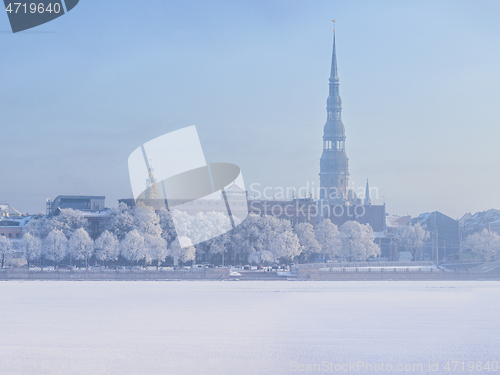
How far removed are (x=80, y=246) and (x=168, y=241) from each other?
10.5 metres

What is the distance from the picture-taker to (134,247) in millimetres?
77625

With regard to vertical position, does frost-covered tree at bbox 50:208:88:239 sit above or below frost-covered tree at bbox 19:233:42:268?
above

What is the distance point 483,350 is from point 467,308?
51.7 feet

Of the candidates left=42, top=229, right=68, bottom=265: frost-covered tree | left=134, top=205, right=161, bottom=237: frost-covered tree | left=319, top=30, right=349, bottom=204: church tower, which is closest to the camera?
left=42, top=229, right=68, bottom=265: frost-covered tree

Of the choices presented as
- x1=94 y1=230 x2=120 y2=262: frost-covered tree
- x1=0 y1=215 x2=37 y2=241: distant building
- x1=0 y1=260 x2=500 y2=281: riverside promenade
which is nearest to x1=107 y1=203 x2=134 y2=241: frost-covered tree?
x1=94 y1=230 x2=120 y2=262: frost-covered tree

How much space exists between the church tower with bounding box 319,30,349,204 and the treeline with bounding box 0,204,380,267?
63481mm

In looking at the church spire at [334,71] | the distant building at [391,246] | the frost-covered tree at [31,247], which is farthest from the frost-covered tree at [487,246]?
the church spire at [334,71]

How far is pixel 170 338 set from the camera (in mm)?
25641

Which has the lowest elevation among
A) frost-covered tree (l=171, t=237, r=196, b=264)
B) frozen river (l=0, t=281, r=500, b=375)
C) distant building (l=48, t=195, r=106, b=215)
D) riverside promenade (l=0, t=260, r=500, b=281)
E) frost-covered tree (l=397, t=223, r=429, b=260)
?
frozen river (l=0, t=281, r=500, b=375)

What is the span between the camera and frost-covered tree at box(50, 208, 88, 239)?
84531mm

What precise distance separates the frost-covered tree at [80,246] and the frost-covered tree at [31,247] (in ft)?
12.4

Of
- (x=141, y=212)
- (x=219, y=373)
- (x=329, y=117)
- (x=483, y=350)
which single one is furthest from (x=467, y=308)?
(x=329, y=117)

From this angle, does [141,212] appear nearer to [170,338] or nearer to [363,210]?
[170,338]

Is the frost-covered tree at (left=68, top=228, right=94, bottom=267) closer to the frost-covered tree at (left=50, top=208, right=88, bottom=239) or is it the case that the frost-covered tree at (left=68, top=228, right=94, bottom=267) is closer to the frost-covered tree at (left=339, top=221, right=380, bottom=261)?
the frost-covered tree at (left=50, top=208, right=88, bottom=239)
